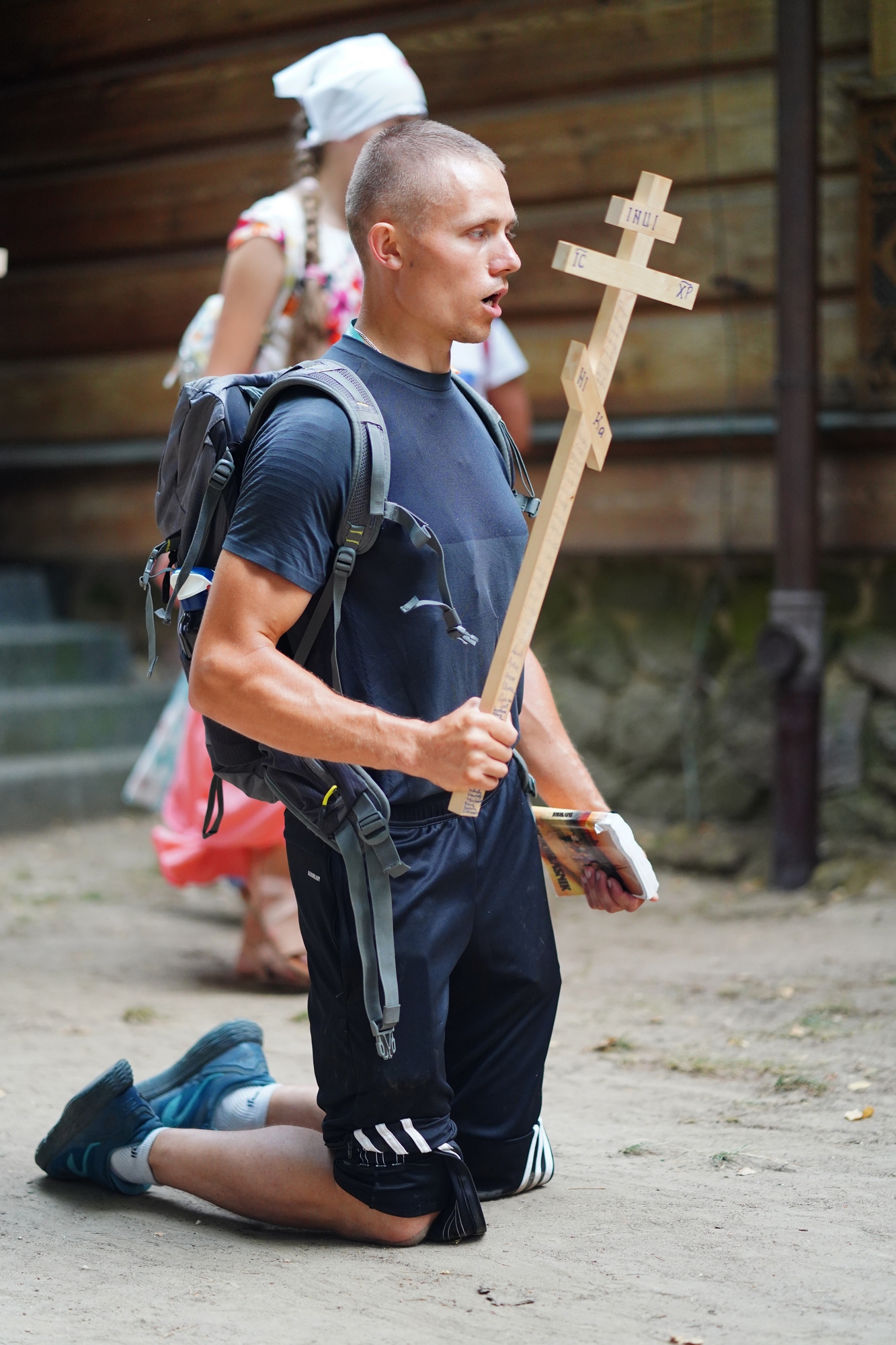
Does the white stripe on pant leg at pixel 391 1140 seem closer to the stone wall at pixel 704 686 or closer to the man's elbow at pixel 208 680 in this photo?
the man's elbow at pixel 208 680

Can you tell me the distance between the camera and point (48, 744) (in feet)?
19.6

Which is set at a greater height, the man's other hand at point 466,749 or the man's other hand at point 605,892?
the man's other hand at point 466,749

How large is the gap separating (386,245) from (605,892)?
104 centimetres

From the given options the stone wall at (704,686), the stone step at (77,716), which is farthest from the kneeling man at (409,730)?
the stone step at (77,716)

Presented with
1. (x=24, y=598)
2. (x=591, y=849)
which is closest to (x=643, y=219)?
(x=591, y=849)

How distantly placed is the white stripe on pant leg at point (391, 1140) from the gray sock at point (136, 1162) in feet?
1.58

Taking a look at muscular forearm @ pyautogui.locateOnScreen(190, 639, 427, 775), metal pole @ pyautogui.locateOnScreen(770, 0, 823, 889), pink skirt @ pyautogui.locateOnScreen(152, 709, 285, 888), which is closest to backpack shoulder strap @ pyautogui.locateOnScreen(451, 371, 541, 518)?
muscular forearm @ pyautogui.locateOnScreen(190, 639, 427, 775)

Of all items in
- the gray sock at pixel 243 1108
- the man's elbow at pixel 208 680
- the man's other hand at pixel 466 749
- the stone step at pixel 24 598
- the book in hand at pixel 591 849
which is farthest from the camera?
the stone step at pixel 24 598

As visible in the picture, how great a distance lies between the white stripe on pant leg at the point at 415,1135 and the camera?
84.8 inches

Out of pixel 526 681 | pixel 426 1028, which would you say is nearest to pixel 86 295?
pixel 526 681

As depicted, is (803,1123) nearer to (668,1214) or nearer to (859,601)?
(668,1214)

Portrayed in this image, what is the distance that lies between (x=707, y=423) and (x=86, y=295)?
116 inches

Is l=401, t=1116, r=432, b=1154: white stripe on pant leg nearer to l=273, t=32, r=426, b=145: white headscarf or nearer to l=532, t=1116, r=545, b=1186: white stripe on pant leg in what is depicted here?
l=532, t=1116, r=545, b=1186: white stripe on pant leg

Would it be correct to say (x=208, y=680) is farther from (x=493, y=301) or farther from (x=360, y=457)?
(x=493, y=301)
